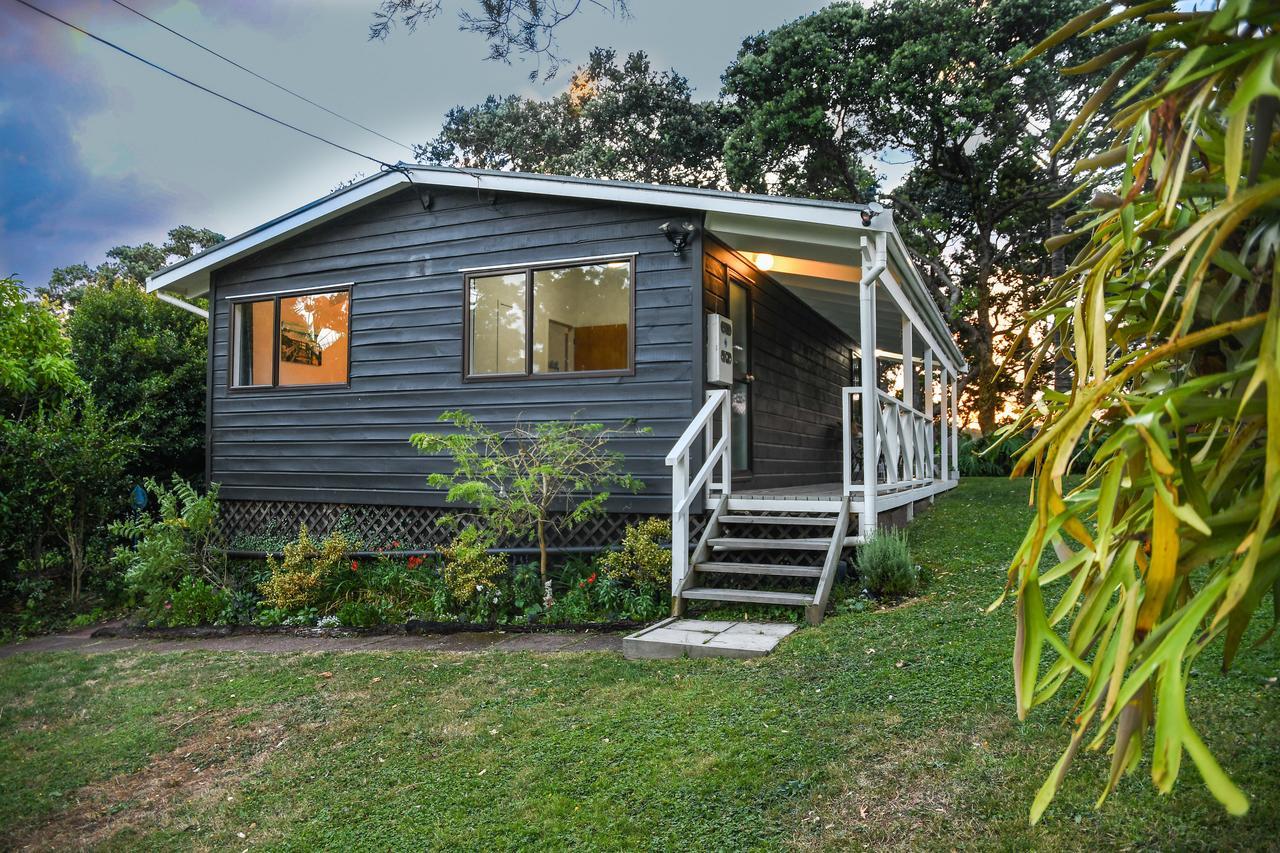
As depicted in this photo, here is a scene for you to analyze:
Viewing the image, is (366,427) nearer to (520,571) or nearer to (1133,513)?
(520,571)

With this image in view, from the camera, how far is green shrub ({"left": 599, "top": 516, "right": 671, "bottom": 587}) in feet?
19.7

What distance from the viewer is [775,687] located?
12.5ft

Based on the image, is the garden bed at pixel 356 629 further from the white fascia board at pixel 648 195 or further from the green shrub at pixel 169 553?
the white fascia board at pixel 648 195

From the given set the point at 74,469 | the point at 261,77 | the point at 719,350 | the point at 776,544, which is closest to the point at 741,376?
the point at 719,350

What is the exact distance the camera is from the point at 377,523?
26.9 feet

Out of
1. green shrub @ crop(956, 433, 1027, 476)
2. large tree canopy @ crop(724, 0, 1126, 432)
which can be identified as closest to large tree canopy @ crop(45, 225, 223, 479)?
large tree canopy @ crop(724, 0, 1126, 432)

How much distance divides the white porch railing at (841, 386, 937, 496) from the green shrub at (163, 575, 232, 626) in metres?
5.52

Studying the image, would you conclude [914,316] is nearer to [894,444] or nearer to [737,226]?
[894,444]

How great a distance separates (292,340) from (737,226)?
5162mm

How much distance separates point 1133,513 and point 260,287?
9357 millimetres

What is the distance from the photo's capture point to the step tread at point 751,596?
525 cm

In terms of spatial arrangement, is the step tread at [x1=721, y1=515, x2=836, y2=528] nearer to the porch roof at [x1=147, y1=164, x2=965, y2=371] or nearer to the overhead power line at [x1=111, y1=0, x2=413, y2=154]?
the porch roof at [x1=147, y1=164, x2=965, y2=371]

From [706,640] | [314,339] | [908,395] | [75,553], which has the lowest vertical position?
[706,640]

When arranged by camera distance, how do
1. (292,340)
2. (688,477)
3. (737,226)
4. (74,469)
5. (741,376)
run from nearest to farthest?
1. (688,477)
2. (737,226)
3. (74,469)
4. (741,376)
5. (292,340)
